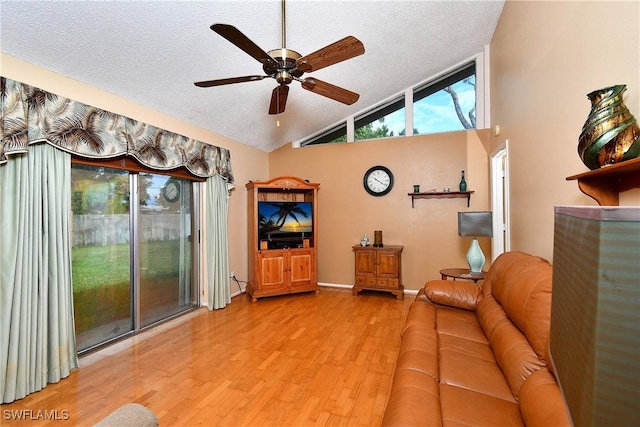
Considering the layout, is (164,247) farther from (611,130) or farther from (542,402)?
(611,130)

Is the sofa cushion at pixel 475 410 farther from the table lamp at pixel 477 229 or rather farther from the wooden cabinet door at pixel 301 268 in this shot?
the wooden cabinet door at pixel 301 268

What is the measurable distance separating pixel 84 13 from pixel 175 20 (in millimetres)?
559

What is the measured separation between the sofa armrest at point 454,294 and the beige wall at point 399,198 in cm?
185

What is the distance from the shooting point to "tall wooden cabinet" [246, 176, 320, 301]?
14.4ft

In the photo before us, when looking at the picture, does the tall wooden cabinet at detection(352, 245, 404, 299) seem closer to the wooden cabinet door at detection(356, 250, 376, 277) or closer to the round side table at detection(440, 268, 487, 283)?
the wooden cabinet door at detection(356, 250, 376, 277)

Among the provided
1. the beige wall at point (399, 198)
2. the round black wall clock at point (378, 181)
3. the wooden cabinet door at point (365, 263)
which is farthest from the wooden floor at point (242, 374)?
the round black wall clock at point (378, 181)

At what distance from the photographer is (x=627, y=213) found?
0.92 ft

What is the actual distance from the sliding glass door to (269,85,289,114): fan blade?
171 centimetres

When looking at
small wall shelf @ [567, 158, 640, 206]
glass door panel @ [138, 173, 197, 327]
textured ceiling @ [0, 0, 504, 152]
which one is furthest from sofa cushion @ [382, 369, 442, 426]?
glass door panel @ [138, 173, 197, 327]

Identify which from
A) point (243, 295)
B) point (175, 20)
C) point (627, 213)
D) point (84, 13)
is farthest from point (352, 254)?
point (627, 213)

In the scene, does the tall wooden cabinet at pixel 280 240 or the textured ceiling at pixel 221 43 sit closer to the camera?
the textured ceiling at pixel 221 43

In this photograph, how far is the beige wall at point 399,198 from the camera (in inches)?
173

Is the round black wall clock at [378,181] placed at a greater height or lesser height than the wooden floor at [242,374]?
greater

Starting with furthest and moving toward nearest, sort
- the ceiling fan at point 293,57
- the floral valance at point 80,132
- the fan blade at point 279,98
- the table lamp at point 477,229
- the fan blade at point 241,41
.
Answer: the table lamp at point 477,229 → the fan blade at point 279,98 → the floral valance at point 80,132 → the ceiling fan at point 293,57 → the fan blade at point 241,41
